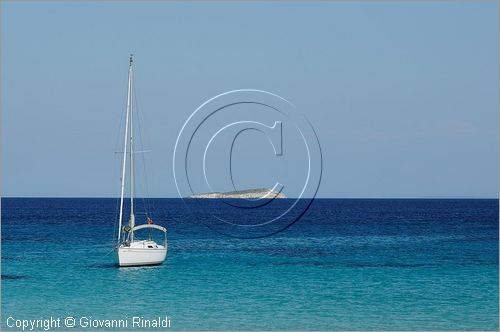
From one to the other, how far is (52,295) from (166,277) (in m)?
9.81

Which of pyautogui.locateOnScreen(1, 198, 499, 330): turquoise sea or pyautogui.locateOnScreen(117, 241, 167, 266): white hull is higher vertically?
pyautogui.locateOnScreen(117, 241, 167, 266): white hull

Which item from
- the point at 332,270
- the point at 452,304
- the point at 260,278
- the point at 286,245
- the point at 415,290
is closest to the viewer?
the point at 452,304

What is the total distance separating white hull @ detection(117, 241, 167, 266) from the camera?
183 feet

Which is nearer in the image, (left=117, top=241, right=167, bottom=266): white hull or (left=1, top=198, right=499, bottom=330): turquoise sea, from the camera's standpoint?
(left=1, top=198, right=499, bottom=330): turquoise sea

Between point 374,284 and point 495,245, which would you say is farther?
point 495,245

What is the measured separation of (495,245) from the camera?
81062 mm

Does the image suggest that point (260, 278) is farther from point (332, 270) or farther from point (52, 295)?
point (52, 295)

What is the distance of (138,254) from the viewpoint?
56000mm

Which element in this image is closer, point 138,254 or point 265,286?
point 265,286

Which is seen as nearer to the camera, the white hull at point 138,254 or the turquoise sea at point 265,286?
the turquoise sea at point 265,286

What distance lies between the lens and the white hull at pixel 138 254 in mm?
55875

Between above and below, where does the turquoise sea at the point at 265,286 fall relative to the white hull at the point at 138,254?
below

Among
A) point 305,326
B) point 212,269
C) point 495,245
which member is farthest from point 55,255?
point 495,245

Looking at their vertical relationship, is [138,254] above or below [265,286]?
above
